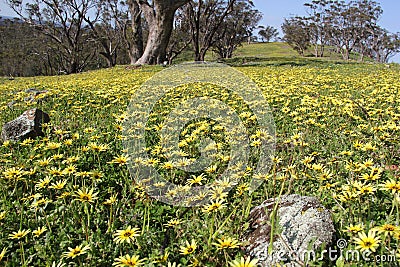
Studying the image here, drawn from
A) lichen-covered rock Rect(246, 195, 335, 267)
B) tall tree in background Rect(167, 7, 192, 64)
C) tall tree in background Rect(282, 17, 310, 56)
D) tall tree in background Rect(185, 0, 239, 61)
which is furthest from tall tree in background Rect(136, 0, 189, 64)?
tall tree in background Rect(282, 17, 310, 56)

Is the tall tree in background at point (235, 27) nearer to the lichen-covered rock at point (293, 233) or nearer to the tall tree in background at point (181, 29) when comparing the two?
the tall tree in background at point (181, 29)

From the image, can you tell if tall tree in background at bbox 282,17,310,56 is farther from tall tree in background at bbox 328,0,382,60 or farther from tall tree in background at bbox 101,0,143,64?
tall tree in background at bbox 101,0,143,64

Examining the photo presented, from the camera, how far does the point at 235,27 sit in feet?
159

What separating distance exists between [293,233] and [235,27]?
48.6 meters

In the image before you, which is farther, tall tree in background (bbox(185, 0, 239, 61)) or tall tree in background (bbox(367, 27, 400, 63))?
tall tree in background (bbox(367, 27, 400, 63))

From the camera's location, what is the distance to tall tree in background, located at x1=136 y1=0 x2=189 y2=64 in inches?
805

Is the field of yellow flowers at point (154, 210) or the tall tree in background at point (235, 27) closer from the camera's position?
the field of yellow flowers at point (154, 210)

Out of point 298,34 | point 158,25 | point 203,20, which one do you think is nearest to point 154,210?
point 158,25

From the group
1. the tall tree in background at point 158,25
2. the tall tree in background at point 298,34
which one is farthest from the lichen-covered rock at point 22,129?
the tall tree in background at point 298,34

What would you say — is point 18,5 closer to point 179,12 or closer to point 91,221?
point 179,12

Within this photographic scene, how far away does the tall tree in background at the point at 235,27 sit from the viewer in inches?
1823

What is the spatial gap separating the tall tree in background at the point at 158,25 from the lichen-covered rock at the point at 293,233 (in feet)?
64.0

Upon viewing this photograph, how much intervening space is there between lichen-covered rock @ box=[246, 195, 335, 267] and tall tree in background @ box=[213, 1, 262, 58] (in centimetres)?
4401

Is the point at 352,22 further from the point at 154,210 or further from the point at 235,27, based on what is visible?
the point at 154,210
